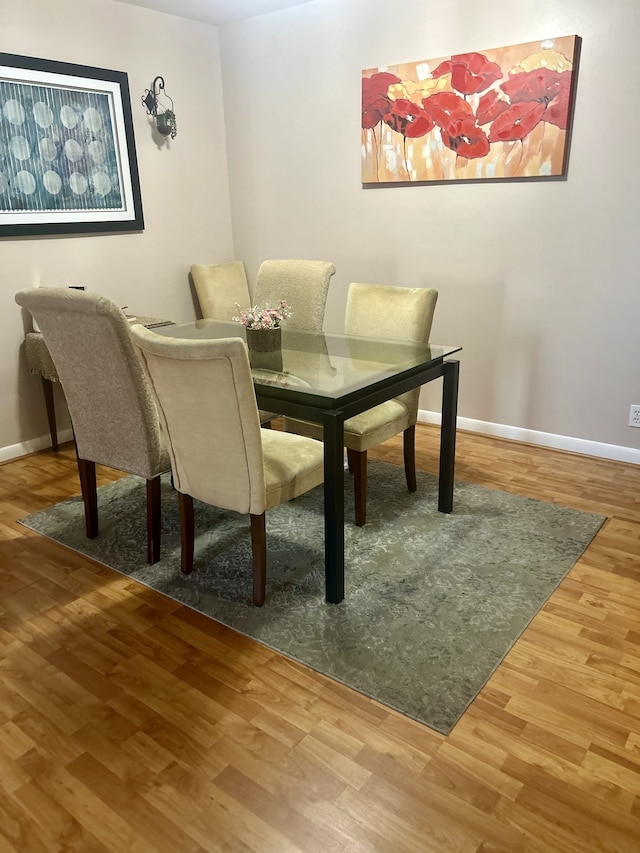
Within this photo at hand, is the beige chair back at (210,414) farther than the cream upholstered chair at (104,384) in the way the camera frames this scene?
No

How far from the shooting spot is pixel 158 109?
3.89 meters

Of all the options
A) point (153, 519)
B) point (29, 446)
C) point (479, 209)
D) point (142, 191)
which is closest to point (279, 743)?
point (153, 519)

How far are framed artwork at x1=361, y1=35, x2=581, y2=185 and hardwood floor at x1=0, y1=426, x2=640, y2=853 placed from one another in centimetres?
214

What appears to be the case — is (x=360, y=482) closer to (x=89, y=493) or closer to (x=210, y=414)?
(x=210, y=414)

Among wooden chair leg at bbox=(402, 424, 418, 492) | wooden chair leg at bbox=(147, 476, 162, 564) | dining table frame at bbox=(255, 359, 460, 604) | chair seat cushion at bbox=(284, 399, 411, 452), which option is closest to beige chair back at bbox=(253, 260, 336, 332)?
chair seat cushion at bbox=(284, 399, 411, 452)

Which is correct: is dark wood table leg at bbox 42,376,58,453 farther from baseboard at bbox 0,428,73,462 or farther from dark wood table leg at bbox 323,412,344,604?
dark wood table leg at bbox 323,412,344,604

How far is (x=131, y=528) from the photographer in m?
2.72

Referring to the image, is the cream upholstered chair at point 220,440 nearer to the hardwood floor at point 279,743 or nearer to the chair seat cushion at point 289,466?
the chair seat cushion at point 289,466

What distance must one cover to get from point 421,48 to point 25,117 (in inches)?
83.2

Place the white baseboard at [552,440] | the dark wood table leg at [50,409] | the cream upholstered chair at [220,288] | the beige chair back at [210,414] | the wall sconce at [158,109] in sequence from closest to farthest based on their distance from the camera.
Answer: the beige chair back at [210,414] → the white baseboard at [552,440] → the dark wood table leg at [50,409] → the wall sconce at [158,109] → the cream upholstered chair at [220,288]

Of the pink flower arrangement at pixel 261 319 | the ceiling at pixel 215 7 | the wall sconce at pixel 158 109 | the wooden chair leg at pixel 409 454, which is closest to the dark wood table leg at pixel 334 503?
the pink flower arrangement at pixel 261 319

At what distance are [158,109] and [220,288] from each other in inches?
45.0

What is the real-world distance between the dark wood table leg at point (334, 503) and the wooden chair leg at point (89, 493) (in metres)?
1.08

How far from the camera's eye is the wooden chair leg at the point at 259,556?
209 cm
